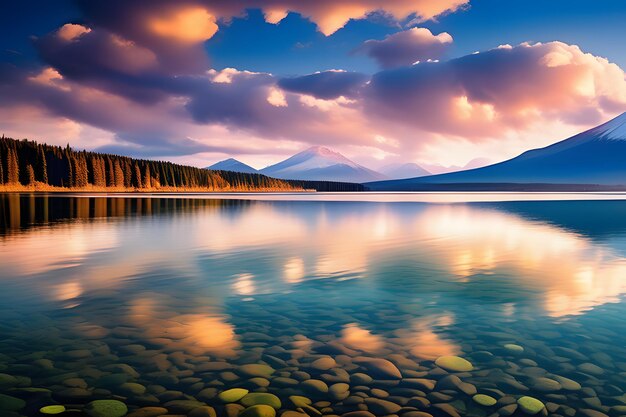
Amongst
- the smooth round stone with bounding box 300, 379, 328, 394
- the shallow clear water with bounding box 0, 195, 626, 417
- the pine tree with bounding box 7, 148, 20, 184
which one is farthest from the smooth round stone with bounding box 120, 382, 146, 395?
the pine tree with bounding box 7, 148, 20, 184

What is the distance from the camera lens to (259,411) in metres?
7.21

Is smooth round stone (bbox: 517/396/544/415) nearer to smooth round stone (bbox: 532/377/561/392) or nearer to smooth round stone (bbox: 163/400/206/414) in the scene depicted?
smooth round stone (bbox: 532/377/561/392)

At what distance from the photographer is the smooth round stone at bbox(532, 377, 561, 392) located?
797 cm

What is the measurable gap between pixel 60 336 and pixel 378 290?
942 cm

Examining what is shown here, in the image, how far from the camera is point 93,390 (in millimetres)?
7852

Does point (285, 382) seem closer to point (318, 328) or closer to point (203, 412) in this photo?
point (203, 412)

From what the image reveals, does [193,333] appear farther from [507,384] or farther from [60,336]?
[507,384]

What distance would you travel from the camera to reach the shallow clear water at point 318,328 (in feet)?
25.7

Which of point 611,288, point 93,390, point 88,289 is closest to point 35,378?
point 93,390

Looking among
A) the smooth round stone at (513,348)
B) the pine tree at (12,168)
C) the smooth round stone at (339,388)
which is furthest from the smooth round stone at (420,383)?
the pine tree at (12,168)

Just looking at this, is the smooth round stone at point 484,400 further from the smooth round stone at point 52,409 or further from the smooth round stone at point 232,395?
the smooth round stone at point 52,409

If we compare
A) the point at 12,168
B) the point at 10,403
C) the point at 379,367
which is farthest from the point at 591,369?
the point at 12,168

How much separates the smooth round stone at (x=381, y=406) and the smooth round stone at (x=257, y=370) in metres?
1.99

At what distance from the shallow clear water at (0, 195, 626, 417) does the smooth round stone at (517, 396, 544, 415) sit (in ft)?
0.32
